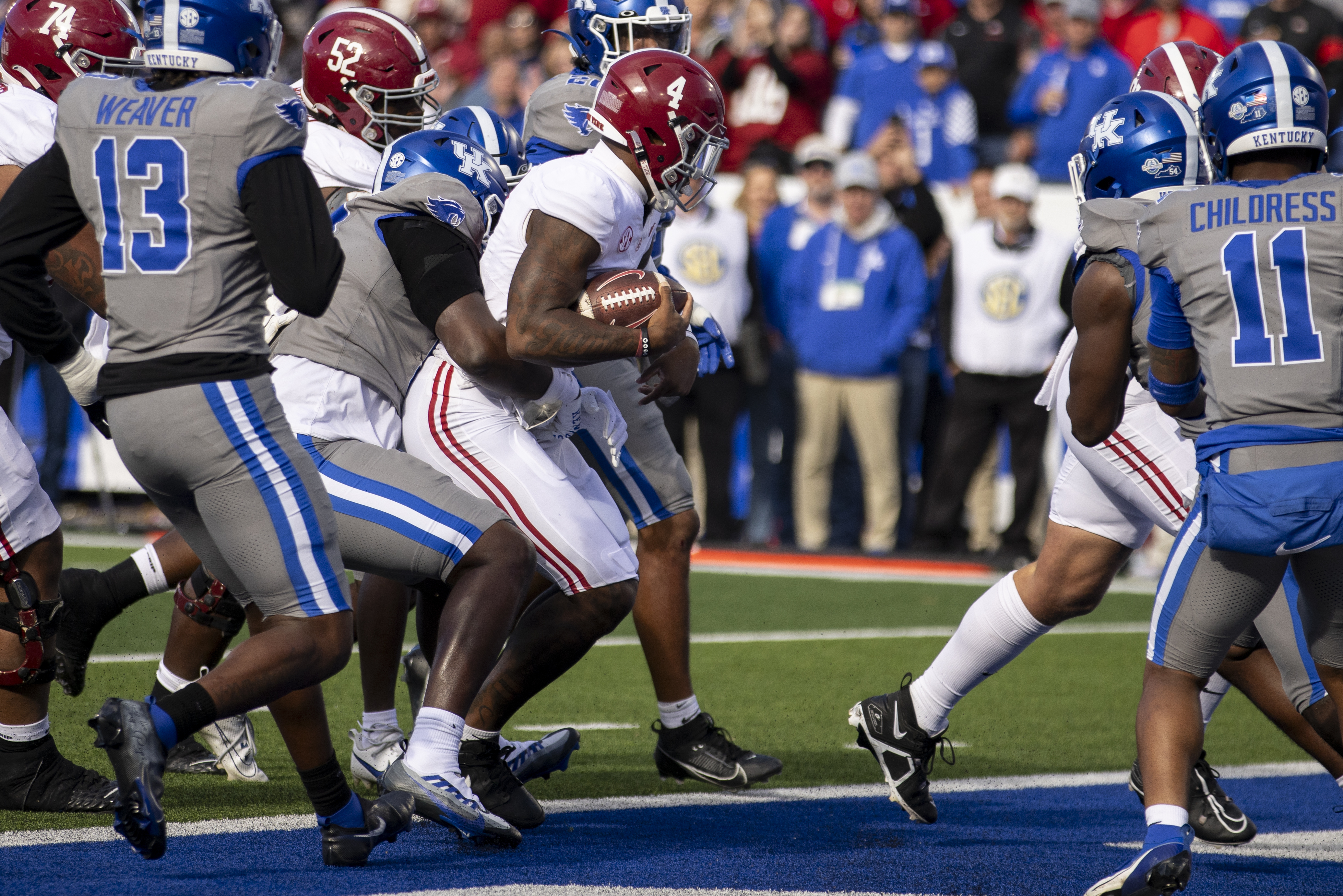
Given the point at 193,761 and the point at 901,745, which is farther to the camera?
the point at 193,761

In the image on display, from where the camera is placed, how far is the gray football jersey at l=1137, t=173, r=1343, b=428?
10.7 feet

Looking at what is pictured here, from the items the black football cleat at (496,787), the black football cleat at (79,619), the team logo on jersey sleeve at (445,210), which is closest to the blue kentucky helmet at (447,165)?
the team logo on jersey sleeve at (445,210)

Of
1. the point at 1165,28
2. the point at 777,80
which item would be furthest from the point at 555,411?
the point at 1165,28

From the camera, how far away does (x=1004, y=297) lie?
33.7ft

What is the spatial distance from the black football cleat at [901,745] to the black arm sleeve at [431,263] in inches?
61.5

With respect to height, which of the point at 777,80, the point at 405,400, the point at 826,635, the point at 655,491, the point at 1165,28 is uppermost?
the point at 1165,28

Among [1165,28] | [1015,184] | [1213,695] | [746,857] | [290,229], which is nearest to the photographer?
[290,229]

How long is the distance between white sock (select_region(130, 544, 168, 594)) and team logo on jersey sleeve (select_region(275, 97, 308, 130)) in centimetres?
198

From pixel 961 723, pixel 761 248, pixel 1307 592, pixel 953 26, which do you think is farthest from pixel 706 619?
pixel 953 26

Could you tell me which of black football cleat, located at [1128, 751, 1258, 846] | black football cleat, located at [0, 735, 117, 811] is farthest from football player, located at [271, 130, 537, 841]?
black football cleat, located at [1128, 751, 1258, 846]

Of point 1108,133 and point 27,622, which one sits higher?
point 1108,133

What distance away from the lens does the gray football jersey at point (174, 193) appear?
3.26 meters

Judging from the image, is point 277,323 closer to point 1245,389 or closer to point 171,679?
point 171,679

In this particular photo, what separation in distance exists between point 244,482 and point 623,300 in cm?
109
